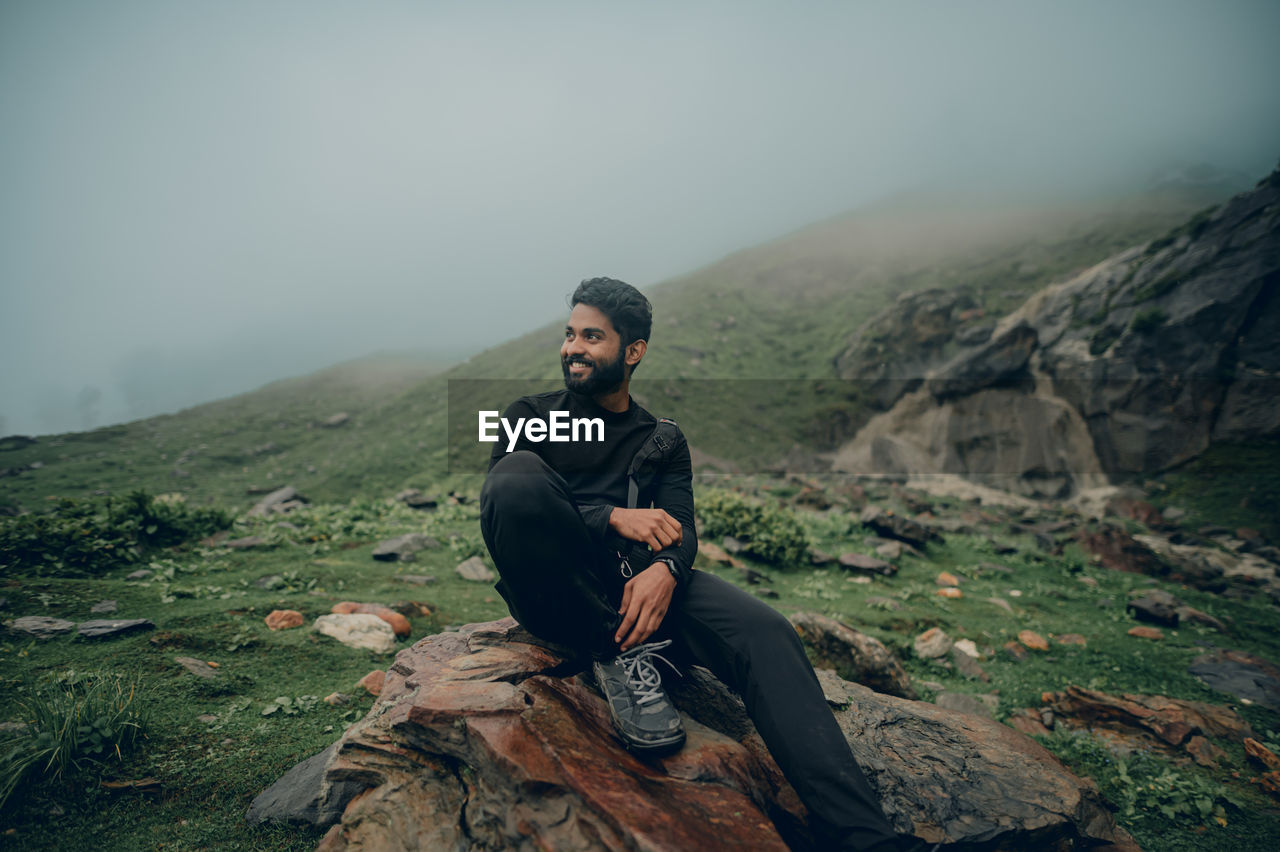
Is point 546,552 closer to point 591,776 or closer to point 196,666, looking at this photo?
point 591,776

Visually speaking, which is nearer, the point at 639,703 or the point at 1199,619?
the point at 639,703

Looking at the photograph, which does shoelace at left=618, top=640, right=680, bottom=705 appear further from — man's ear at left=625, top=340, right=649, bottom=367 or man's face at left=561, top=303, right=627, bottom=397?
man's ear at left=625, top=340, right=649, bottom=367

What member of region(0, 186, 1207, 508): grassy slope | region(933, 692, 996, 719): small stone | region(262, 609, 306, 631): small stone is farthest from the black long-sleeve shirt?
region(0, 186, 1207, 508): grassy slope

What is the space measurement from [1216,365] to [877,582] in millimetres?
19193

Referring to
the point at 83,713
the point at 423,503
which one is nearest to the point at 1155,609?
the point at 83,713

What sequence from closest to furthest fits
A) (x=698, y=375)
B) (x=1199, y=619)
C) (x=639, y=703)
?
(x=639, y=703) < (x=1199, y=619) < (x=698, y=375)

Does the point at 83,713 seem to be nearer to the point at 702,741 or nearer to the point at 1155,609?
the point at 702,741

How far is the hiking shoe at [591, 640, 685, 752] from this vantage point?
2.79 m

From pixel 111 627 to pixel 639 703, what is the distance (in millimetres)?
5347

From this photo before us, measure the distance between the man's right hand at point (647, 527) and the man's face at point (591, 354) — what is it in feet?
3.00

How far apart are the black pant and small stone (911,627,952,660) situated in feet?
18.0

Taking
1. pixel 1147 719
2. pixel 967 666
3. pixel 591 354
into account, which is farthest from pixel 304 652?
pixel 1147 719

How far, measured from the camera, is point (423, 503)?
14969 millimetres

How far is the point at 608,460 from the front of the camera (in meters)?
3.66
